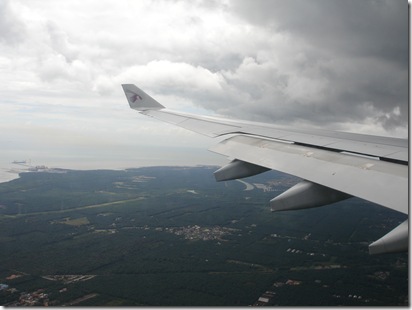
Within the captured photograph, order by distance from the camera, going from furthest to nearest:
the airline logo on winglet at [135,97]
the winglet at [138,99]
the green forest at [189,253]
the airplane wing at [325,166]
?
the green forest at [189,253] < the airline logo on winglet at [135,97] < the winglet at [138,99] < the airplane wing at [325,166]

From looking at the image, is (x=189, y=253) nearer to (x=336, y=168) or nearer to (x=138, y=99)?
(x=138, y=99)

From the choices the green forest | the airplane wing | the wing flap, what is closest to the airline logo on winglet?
the airplane wing

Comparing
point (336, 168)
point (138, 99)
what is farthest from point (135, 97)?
point (336, 168)

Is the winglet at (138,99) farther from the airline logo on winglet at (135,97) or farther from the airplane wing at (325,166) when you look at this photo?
the airplane wing at (325,166)

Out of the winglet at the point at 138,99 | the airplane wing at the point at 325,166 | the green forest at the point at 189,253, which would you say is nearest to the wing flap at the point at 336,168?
the airplane wing at the point at 325,166

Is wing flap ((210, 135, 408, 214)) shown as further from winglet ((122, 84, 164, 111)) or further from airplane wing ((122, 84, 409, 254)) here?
winglet ((122, 84, 164, 111))

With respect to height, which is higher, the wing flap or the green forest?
the wing flap

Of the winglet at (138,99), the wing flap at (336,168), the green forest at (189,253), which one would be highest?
the winglet at (138,99)
